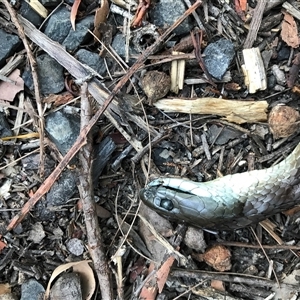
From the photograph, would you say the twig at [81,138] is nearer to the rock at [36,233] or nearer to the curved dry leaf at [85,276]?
the rock at [36,233]

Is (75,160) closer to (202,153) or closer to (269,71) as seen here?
(202,153)

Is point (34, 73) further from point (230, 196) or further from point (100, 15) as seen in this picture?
point (230, 196)

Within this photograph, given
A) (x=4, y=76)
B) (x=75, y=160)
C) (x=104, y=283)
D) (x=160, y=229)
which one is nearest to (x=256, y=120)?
(x=160, y=229)

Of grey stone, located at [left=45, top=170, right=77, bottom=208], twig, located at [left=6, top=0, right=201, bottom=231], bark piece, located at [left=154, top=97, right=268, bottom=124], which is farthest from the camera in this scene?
grey stone, located at [left=45, top=170, right=77, bottom=208]

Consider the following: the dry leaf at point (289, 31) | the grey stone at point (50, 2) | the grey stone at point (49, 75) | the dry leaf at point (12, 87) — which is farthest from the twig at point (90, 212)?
the dry leaf at point (289, 31)

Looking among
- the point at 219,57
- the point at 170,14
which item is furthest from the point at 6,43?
the point at 219,57

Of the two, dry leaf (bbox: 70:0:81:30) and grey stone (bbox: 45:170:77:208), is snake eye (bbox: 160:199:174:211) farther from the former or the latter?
dry leaf (bbox: 70:0:81:30)

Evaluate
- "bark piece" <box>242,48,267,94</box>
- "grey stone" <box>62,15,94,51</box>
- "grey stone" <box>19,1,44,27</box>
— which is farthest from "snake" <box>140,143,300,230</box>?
"grey stone" <box>19,1,44,27</box>
